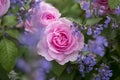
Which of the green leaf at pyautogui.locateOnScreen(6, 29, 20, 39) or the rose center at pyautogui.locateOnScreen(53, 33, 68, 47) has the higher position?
the green leaf at pyautogui.locateOnScreen(6, 29, 20, 39)

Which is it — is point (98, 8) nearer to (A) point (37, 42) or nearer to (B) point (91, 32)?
(B) point (91, 32)

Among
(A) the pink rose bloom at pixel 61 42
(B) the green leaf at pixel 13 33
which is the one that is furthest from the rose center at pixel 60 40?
(B) the green leaf at pixel 13 33

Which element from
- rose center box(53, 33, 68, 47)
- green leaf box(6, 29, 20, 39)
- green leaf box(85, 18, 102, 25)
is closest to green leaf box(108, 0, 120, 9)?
green leaf box(85, 18, 102, 25)

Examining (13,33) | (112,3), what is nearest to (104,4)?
(112,3)

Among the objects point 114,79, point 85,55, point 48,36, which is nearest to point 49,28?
point 48,36

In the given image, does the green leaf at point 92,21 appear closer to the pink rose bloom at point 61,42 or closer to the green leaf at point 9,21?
the pink rose bloom at point 61,42

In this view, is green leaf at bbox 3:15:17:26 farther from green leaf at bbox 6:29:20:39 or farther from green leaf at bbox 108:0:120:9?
green leaf at bbox 108:0:120:9
